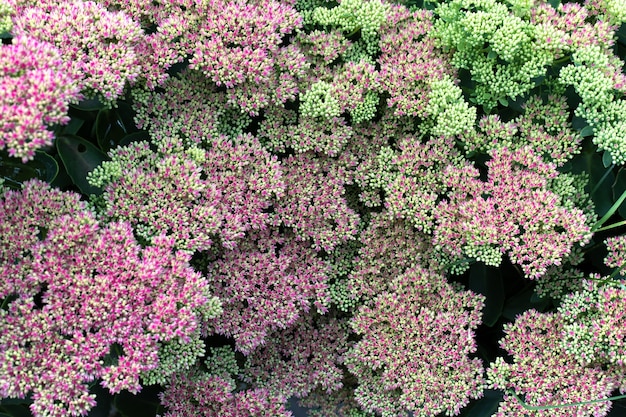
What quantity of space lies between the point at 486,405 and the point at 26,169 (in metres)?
1.20

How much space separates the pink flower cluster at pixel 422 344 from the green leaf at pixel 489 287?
0.17ft

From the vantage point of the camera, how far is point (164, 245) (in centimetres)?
142

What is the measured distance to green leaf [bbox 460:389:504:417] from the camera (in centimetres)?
170

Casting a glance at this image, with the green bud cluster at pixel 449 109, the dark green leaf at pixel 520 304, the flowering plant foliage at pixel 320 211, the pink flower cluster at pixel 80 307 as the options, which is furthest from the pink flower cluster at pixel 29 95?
the dark green leaf at pixel 520 304

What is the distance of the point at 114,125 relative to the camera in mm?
1628

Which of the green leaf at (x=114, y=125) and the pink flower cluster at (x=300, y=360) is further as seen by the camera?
the pink flower cluster at (x=300, y=360)

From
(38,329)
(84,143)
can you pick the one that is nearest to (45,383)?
(38,329)

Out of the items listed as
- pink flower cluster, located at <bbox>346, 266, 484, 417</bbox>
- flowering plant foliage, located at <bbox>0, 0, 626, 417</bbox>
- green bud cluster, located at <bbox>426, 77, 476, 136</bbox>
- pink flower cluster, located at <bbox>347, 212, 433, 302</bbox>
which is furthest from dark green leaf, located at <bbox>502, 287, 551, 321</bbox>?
green bud cluster, located at <bbox>426, 77, 476, 136</bbox>

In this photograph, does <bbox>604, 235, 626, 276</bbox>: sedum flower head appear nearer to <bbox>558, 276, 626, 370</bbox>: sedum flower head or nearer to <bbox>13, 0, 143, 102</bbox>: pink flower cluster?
<bbox>558, 276, 626, 370</bbox>: sedum flower head

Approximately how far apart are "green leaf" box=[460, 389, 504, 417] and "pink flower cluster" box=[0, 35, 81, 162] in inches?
45.6

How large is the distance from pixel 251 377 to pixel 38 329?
0.59 m

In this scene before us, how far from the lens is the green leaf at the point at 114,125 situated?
5.24 feet

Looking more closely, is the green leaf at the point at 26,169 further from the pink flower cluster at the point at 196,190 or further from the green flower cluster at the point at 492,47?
the green flower cluster at the point at 492,47

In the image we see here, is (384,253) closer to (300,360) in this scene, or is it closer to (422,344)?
(422,344)
